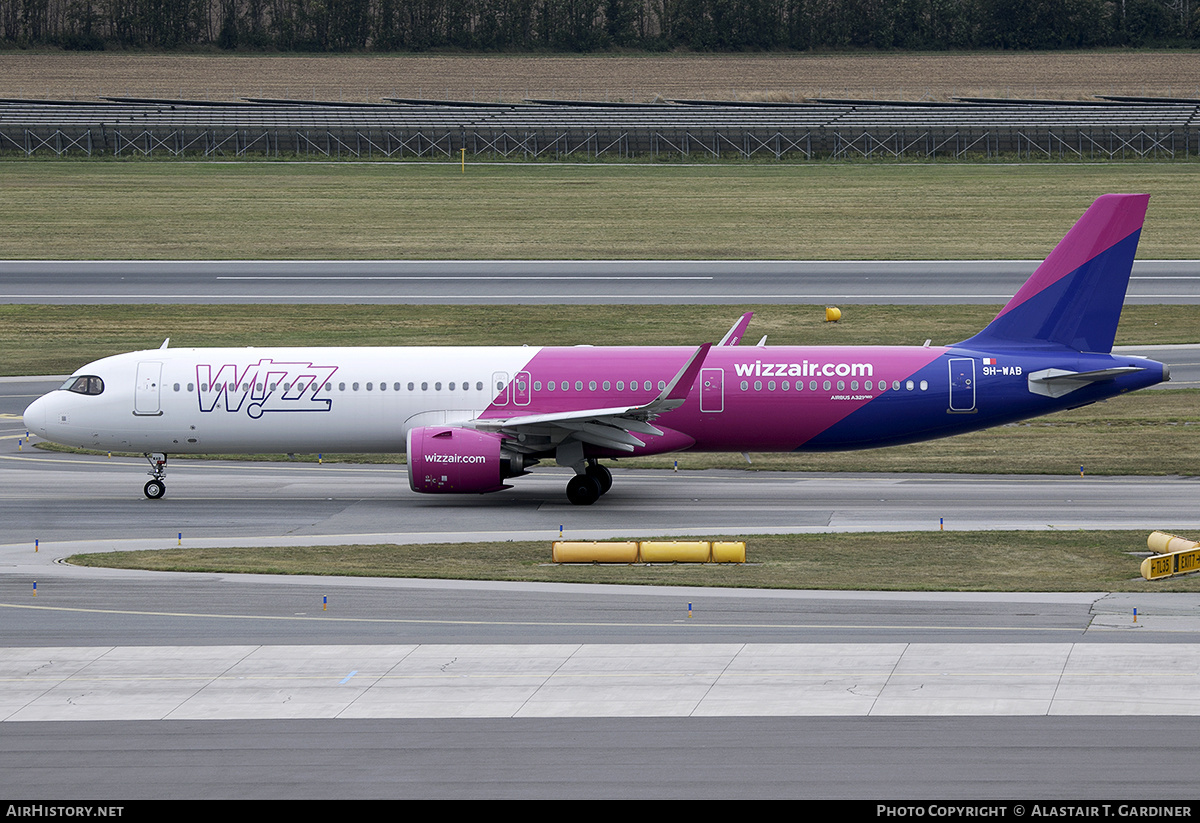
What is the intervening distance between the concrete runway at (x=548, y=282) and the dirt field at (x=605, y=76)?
201 feet

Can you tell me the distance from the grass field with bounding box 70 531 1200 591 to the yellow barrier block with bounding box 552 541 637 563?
0.19m

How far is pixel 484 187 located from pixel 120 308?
3611 centimetres

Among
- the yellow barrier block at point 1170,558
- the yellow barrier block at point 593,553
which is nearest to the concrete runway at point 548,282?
the yellow barrier block at point 1170,558

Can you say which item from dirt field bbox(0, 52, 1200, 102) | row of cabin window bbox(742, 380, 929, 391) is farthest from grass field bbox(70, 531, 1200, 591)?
dirt field bbox(0, 52, 1200, 102)

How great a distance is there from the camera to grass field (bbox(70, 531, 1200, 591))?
27375 millimetres

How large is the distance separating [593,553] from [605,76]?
119342mm

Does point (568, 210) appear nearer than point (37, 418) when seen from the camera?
No

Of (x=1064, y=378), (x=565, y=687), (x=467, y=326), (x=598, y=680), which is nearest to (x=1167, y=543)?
(x=1064, y=378)

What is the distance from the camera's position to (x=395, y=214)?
88.0 m

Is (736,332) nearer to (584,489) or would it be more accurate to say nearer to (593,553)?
(584,489)

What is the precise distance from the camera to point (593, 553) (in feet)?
95.1

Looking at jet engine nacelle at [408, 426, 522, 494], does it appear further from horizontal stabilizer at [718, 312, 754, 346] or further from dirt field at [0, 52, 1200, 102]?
dirt field at [0, 52, 1200, 102]

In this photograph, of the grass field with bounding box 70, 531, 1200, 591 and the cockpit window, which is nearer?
the grass field with bounding box 70, 531, 1200, 591

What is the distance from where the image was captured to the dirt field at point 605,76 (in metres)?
133
